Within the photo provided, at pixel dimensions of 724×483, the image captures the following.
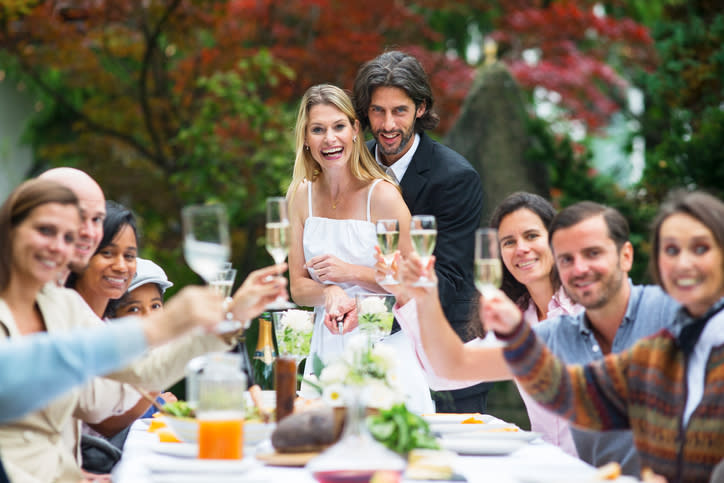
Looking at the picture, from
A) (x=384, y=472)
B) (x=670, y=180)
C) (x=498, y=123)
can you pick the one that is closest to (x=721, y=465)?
(x=384, y=472)

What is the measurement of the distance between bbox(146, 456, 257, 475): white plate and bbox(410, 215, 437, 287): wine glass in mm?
821

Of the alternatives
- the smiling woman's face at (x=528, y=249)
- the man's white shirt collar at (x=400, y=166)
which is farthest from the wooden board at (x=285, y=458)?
the man's white shirt collar at (x=400, y=166)

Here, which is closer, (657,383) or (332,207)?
(657,383)

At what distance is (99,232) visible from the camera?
3371 millimetres

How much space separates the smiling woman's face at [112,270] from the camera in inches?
149

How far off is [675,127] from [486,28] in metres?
4.30

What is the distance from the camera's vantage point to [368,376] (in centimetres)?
265

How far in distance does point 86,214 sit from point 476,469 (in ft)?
5.56

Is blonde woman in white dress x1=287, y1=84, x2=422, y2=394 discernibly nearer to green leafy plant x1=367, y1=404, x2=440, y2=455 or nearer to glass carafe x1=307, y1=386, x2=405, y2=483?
green leafy plant x1=367, y1=404, x2=440, y2=455

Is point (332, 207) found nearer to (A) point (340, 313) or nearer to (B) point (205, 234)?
(A) point (340, 313)

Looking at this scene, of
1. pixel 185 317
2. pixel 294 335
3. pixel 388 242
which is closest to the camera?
pixel 185 317

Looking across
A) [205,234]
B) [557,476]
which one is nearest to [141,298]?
[205,234]

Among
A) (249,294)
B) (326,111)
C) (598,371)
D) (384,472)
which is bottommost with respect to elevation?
(384,472)

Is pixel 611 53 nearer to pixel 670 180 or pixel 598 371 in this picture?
pixel 670 180
